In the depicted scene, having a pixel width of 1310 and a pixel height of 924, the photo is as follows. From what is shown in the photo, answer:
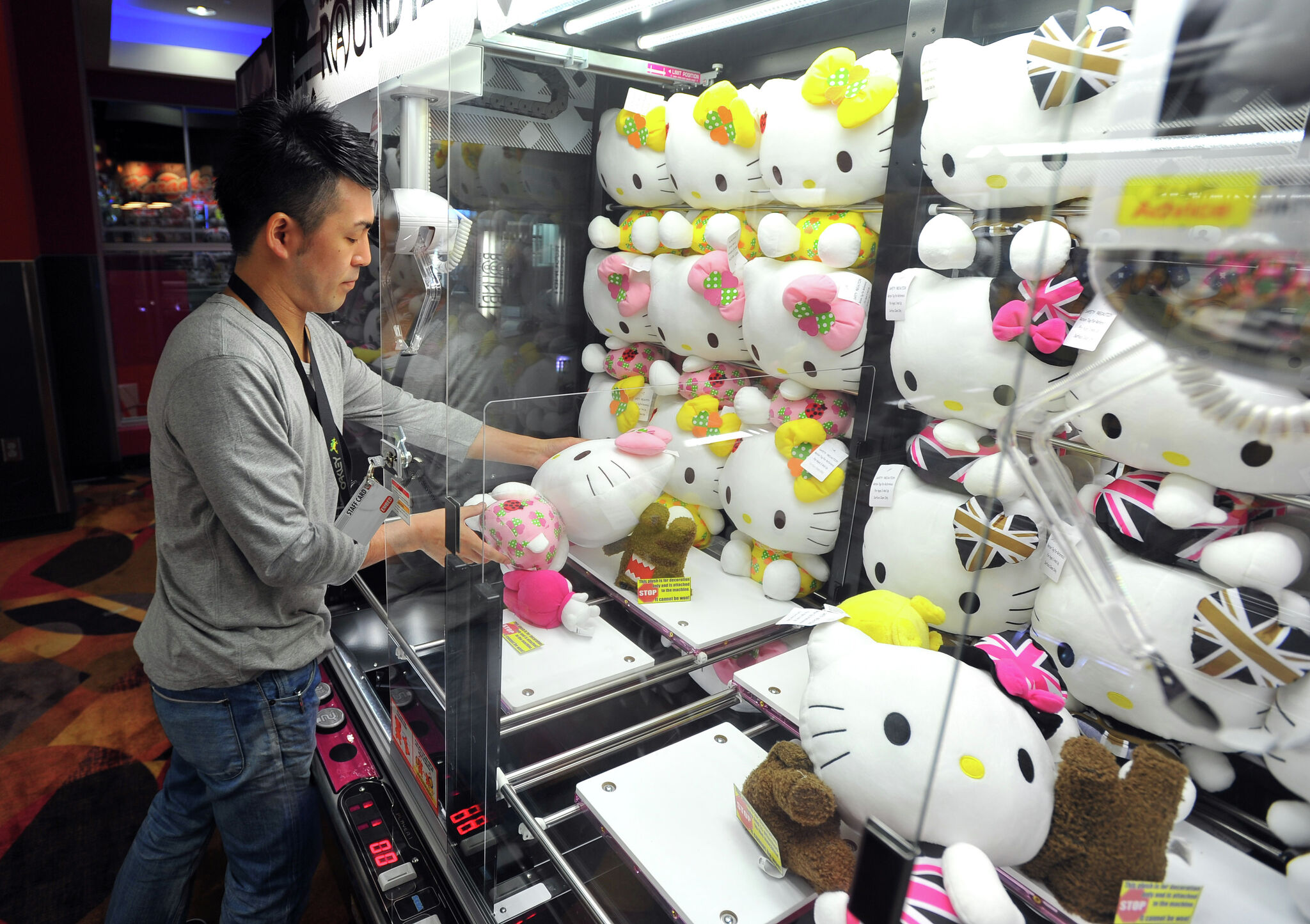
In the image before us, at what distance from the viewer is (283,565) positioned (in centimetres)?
127

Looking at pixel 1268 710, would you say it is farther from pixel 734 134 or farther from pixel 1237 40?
pixel 734 134

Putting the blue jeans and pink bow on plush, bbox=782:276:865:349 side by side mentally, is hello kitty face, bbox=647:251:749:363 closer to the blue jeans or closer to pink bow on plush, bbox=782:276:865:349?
pink bow on plush, bbox=782:276:865:349

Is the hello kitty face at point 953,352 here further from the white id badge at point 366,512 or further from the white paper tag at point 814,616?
the white id badge at point 366,512

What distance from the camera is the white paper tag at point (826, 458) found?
1.70 m

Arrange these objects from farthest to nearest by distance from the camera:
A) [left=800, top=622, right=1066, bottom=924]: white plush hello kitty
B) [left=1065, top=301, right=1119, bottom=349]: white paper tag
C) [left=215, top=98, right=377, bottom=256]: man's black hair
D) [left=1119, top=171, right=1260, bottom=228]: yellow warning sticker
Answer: [left=215, top=98, right=377, bottom=256]: man's black hair → [left=800, top=622, right=1066, bottom=924]: white plush hello kitty → [left=1065, top=301, right=1119, bottom=349]: white paper tag → [left=1119, top=171, right=1260, bottom=228]: yellow warning sticker

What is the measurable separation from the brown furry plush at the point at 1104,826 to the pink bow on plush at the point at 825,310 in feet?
3.00

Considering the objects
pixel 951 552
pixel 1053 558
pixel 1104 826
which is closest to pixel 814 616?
pixel 951 552

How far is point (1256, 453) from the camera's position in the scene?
68cm

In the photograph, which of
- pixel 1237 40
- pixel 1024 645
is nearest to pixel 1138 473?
pixel 1024 645

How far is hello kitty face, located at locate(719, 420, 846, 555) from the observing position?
5.67 ft

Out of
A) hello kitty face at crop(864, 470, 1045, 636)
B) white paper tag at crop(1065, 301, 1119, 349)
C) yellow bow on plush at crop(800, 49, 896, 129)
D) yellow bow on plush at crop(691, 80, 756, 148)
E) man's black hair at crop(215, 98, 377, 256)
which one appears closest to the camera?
white paper tag at crop(1065, 301, 1119, 349)

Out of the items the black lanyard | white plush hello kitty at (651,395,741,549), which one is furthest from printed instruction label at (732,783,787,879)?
the black lanyard

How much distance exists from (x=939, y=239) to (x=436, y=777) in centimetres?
136

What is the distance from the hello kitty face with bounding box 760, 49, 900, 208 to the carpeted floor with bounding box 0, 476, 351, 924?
1.94 metres
